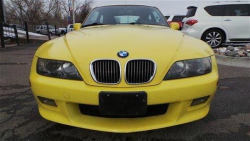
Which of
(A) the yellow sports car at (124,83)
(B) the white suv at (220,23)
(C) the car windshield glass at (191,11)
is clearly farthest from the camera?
(C) the car windshield glass at (191,11)

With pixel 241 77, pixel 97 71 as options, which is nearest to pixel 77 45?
pixel 97 71

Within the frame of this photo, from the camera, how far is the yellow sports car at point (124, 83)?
6.12 ft

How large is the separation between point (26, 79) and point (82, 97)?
124 inches

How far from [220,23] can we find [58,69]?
7186mm

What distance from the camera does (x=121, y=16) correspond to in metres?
3.58

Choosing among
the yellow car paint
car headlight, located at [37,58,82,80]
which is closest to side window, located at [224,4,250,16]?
the yellow car paint

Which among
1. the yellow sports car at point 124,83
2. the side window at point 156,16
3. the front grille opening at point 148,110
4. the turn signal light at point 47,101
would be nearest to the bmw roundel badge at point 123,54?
the yellow sports car at point 124,83

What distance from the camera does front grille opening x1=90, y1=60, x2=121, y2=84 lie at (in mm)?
1896

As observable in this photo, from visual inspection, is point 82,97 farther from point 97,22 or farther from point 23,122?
point 97,22

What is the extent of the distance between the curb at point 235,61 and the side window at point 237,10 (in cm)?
276

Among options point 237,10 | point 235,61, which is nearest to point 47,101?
point 235,61

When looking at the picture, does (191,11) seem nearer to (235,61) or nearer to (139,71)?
(235,61)

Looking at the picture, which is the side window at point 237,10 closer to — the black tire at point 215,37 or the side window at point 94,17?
Answer: the black tire at point 215,37

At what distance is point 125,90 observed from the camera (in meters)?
1.84
